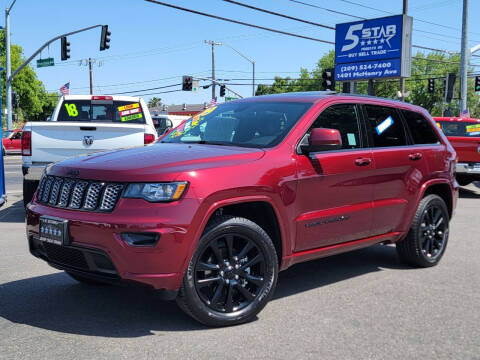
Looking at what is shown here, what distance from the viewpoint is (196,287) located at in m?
3.96

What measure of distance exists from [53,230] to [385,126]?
10.9 feet

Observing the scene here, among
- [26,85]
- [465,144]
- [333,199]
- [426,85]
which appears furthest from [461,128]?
[426,85]

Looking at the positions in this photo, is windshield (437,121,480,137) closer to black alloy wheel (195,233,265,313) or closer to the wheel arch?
the wheel arch

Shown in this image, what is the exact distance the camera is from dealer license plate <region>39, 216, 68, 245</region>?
3955 mm

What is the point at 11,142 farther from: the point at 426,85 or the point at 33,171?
the point at 426,85

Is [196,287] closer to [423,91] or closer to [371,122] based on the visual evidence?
[371,122]

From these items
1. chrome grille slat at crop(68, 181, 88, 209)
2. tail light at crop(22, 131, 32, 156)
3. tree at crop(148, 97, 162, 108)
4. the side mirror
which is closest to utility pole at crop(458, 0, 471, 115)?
tail light at crop(22, 131, 32, 156)

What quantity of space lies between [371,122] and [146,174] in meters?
2.59

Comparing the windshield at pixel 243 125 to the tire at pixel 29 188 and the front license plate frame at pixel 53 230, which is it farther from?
the tire at pixel 29 188

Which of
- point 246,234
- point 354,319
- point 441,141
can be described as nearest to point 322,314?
point 354,319

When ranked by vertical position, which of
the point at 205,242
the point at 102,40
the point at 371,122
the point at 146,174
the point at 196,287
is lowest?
the point at 196,287

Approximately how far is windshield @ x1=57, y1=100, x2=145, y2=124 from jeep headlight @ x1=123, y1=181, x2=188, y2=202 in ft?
23.2

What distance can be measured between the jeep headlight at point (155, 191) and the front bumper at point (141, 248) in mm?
43

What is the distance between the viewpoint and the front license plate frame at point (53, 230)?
3954mm
